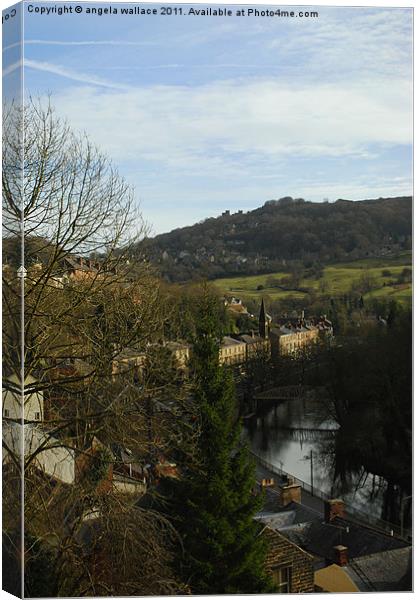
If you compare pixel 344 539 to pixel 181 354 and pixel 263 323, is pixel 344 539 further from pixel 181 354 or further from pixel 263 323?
pixel 181 354

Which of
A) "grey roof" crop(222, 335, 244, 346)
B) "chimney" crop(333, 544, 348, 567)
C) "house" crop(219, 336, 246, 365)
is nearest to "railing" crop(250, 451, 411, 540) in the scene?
"chimney" crop(333, 544, 348, 567)

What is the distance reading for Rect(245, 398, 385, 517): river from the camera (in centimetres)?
1065

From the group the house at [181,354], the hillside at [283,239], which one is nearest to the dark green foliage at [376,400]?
the hillside at [283,239]

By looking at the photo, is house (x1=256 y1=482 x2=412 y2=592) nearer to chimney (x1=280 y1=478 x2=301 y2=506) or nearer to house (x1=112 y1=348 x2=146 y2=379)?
chimney (x1=280 y1=478 x2=301 y2=506)

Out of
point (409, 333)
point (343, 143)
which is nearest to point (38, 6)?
point (343, 143)

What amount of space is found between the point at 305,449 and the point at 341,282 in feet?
6.24

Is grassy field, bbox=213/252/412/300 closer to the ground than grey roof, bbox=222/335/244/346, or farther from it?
farther from it

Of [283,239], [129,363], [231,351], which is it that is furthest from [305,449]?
[283,239]

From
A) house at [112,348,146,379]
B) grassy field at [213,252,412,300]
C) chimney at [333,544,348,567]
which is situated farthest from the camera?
house at [112,348,146,379]

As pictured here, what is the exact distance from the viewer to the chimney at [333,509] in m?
10.6

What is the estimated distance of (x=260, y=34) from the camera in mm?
10320

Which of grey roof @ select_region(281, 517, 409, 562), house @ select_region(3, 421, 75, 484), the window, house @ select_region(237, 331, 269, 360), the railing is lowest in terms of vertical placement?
the window

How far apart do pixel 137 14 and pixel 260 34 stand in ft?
4.33

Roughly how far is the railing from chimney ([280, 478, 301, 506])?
0.16 ft
